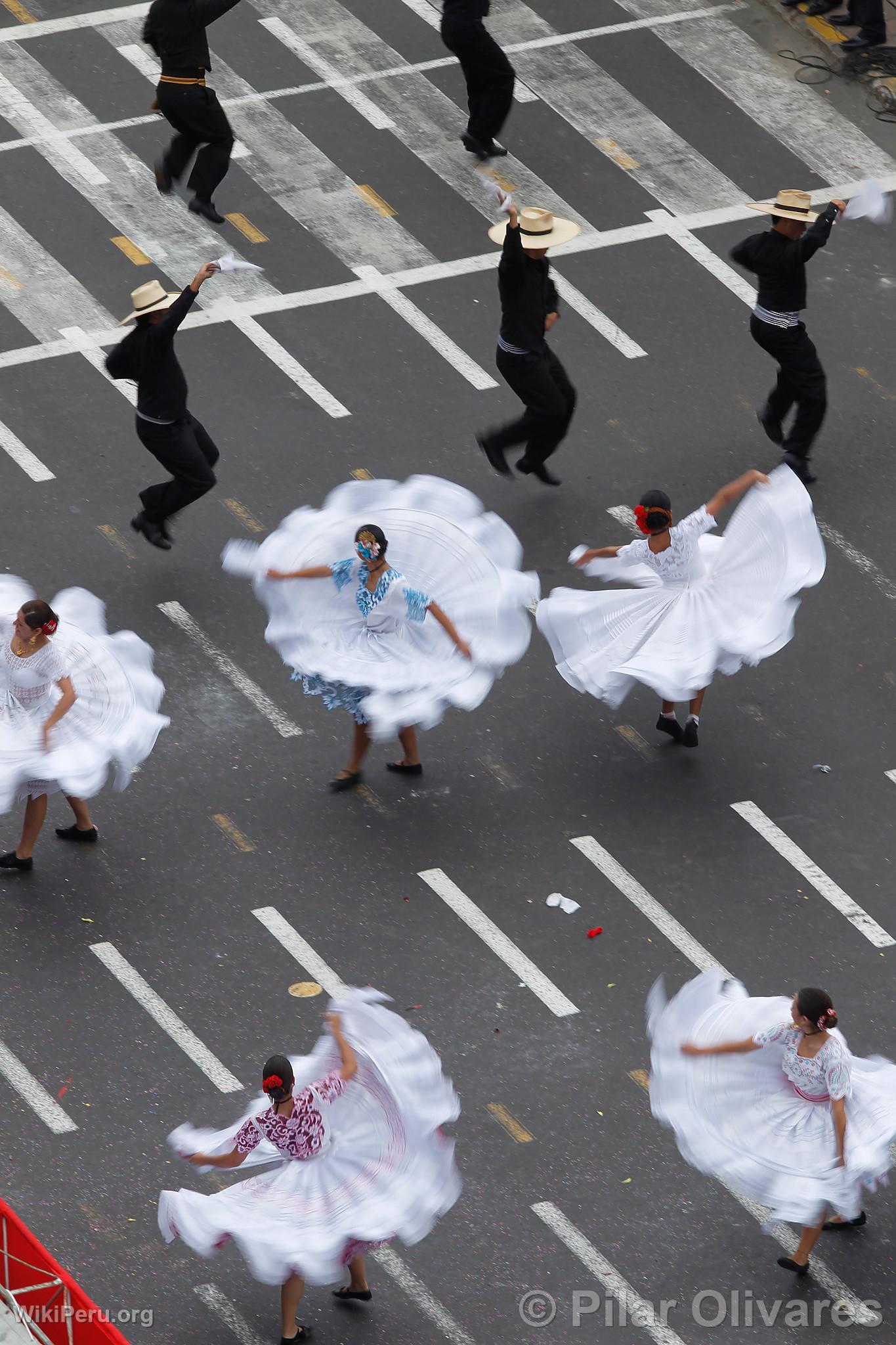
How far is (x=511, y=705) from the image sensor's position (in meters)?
15.5

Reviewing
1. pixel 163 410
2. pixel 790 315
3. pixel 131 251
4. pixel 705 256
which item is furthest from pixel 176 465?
pixel 705 256

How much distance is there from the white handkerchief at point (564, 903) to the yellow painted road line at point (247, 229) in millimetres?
7955

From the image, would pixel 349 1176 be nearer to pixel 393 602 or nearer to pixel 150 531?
pixel 393 602

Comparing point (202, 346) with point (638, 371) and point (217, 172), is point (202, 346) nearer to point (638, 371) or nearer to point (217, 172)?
point (217, 172)

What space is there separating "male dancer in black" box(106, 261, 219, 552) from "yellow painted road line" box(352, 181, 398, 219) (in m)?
4.46

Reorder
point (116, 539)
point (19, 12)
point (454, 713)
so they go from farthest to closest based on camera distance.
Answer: point (19, 12) → point (116, 539) → point (454, 713)

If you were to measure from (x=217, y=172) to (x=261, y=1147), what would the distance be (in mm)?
10907

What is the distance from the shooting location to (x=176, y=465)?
1625 centimetres

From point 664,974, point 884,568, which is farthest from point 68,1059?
point 884,568

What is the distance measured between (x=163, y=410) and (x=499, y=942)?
186 inches

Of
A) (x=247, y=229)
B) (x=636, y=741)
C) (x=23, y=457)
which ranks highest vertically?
(x=636, y=741)

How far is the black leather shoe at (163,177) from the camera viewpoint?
20.0m

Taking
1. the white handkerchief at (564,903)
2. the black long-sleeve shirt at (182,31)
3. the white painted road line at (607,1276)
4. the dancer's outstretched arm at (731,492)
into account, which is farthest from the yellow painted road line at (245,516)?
the white painted road line at (607,1276)

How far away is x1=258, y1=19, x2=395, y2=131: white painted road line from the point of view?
2148 cm
